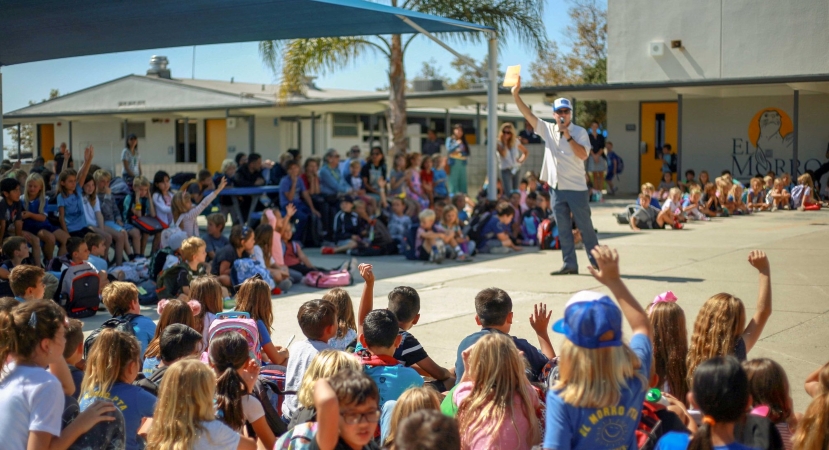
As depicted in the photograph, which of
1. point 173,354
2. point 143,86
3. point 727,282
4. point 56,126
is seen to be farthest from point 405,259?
point 56,126

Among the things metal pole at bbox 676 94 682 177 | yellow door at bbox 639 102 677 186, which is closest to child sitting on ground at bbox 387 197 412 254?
metal pole at bbox 676 94 682 177

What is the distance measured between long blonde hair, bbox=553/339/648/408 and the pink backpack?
747 cm

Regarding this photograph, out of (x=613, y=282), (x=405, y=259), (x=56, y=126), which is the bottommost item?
(x=405, y=259)

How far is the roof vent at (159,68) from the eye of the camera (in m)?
39.8

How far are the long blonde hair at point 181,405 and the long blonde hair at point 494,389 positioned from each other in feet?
3.58

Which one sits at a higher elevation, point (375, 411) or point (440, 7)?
point (440, 7)

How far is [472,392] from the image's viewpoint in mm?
3764

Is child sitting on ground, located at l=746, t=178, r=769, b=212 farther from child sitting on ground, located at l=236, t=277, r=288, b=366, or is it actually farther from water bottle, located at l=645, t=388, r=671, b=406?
water bottle, located at l=645, t=388, r=671, b=406

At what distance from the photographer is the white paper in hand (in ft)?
33.9

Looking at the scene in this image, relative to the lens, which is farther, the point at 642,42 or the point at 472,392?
the point at 642,42

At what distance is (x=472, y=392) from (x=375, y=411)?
70 centimetres

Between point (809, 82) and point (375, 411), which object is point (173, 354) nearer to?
point (375, 411)

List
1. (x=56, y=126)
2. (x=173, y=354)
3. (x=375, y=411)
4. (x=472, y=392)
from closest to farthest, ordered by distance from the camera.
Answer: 1. (x=375, y=411)
2. (x=472, y=392)
3. (x=173, y=354)
4. (x=56, y=126)

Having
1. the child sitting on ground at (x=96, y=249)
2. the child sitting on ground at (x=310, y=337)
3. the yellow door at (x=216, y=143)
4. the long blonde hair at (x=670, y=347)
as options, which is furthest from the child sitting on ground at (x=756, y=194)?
the yellow door at (x=216, y=143)
